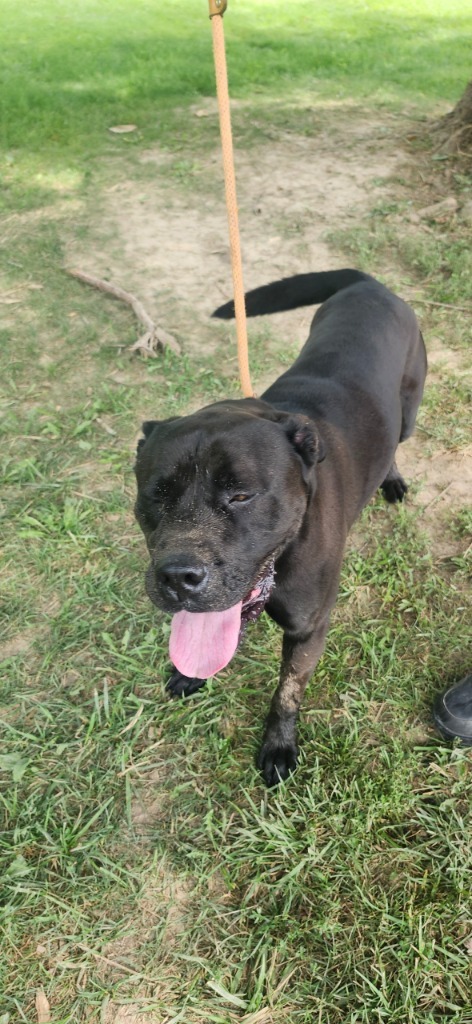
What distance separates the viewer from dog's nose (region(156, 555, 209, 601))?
1.96 meters

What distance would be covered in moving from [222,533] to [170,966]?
56.9 inches

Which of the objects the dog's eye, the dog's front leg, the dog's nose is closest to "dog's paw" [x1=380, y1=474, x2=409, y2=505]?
the dog's front leg

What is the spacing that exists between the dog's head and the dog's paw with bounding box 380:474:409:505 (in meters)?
1.71

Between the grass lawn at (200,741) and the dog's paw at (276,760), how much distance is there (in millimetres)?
48

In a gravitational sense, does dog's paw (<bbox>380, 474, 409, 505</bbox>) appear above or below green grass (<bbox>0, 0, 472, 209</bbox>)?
below

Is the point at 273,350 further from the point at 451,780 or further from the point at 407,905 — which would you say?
the point at 407,905

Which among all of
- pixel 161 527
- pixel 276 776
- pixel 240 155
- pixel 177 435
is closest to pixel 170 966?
pixel 276 776

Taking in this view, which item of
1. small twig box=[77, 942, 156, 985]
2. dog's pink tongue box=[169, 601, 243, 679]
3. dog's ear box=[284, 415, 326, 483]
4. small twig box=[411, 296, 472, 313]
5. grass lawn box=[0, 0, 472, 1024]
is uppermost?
dog's ear box=[284, 415, 326, 483]

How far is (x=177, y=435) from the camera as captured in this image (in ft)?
7.14

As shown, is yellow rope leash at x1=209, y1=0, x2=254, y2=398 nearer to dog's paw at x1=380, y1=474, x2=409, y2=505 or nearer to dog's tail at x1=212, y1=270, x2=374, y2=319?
dog's tail at x1=212, y1=270, x2=374, y2=319

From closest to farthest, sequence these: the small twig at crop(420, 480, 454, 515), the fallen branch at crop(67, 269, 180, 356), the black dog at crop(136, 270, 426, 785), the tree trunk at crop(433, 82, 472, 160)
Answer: the black dog at crop(136, 270, 426, 785), the small twig at crop(420, 480, 454, 515), the fallen branch at crop(67, 269, 180, 356), the tree trunk at crop(433, 82, 472, 160)

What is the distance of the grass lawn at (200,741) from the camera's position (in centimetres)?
222

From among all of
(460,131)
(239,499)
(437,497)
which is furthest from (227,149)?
(460,131)

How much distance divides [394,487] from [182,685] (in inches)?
66.6
